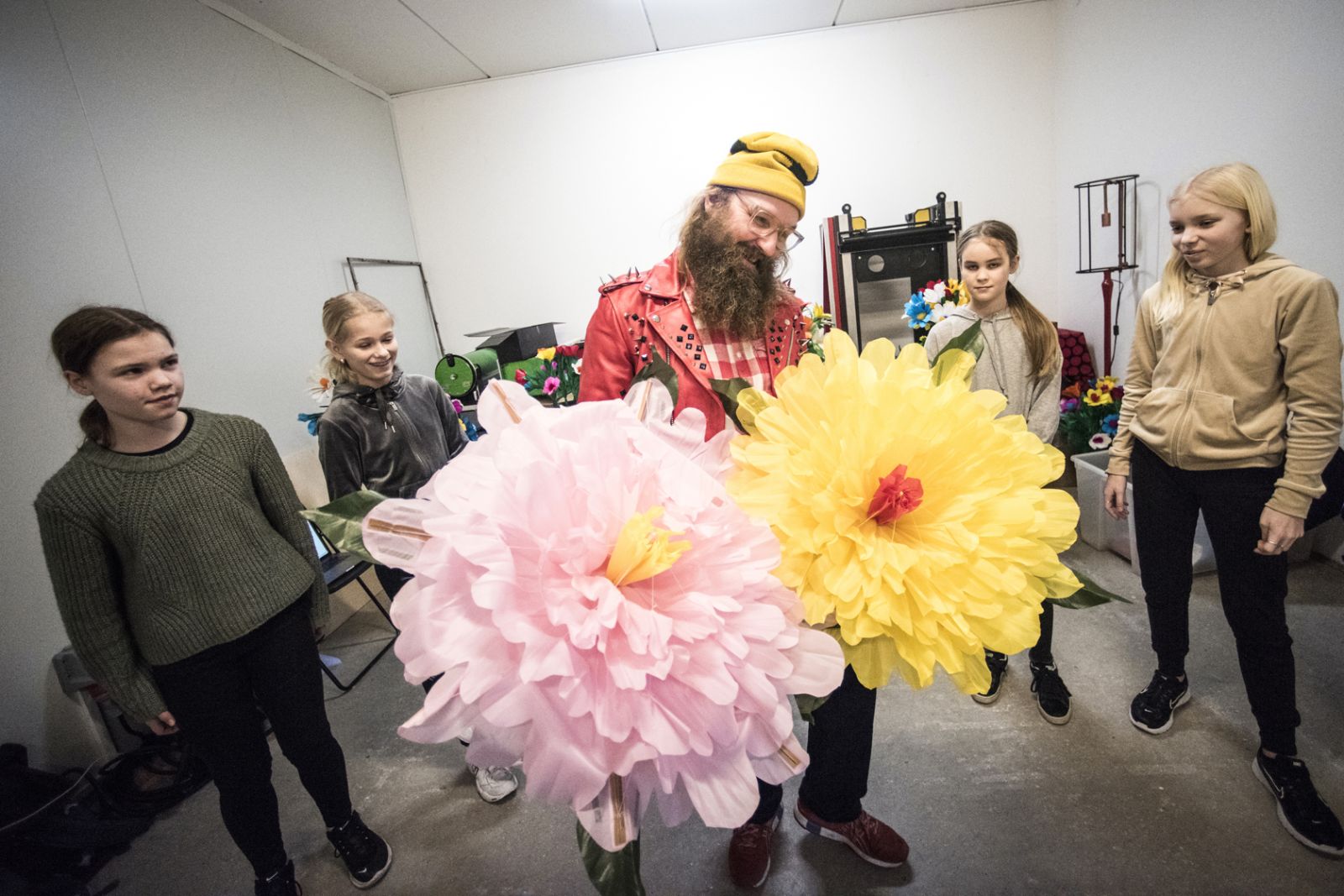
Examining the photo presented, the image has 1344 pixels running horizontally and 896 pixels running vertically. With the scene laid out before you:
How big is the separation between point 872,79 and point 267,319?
4227 millimetres

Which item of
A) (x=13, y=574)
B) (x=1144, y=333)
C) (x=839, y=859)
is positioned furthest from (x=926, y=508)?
(x=13, y=574)

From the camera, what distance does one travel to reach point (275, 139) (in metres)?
3.19

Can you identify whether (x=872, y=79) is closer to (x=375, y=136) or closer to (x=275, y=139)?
(x=375, y=136)

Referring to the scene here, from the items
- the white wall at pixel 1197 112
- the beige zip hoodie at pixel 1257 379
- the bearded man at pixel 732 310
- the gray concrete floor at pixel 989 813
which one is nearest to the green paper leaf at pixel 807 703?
the bearded man at pixel 732 310

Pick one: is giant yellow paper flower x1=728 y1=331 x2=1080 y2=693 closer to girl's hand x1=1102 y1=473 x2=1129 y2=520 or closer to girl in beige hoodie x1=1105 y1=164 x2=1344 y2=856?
girl in beige hoodie x1=1105 y1=164 x2=1344 y2=856

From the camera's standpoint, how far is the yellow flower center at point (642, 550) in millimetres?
348

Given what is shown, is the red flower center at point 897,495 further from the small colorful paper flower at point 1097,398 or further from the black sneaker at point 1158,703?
the small colorful paper flower at point 1097,398

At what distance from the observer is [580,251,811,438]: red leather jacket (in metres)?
1.16

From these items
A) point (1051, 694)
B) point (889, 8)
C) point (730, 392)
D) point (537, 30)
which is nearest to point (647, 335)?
point (730, 392)

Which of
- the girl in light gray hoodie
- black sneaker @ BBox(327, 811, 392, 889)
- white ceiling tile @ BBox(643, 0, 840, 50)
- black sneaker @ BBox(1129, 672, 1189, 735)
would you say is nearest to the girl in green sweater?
black sneaker @ BBox(327, 811, 392, 889)

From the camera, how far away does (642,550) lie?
35 cm

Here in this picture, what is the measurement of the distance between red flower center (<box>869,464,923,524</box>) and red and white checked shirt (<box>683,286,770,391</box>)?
743 mm

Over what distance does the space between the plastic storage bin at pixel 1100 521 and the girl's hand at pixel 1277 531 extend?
4.33 ft

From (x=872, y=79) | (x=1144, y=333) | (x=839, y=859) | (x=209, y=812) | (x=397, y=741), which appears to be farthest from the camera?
(x=872, y=79)
